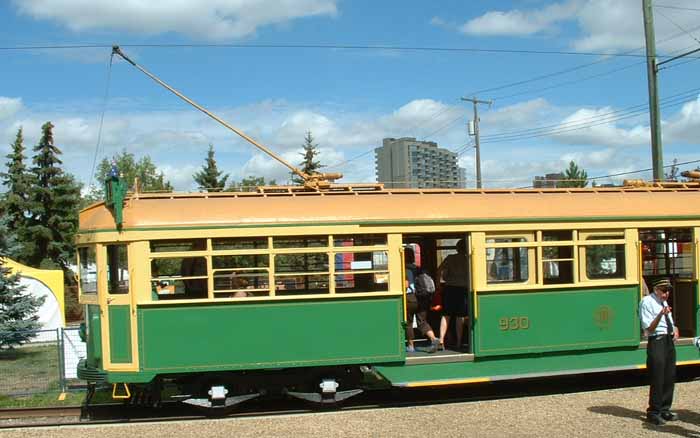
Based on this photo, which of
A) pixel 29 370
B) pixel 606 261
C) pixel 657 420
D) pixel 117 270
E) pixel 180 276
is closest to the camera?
pixel 657 420

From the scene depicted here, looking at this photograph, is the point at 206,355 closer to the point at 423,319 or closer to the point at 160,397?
the point at 160,397

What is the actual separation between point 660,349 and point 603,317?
1.98 metres

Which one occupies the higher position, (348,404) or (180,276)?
(180,276)

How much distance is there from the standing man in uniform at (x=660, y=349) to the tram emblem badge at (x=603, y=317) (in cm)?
185

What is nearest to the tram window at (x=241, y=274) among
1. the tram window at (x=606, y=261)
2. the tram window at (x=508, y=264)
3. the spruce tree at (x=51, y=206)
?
the tram window at (x=508, y=264)

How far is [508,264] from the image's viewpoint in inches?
374

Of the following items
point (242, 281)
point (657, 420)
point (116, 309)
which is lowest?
point (657, 420)

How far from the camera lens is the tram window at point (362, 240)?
9.07m

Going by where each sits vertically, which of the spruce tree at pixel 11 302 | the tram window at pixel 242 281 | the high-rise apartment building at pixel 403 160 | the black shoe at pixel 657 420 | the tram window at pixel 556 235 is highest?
the high-rise apartment building at pixel 403 160

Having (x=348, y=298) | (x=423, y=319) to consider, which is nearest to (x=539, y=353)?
(x=423, y=319)

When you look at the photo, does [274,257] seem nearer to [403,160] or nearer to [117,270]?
[117,270]

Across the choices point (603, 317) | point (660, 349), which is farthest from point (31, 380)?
point (660, 349)

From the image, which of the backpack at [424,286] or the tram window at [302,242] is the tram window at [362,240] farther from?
the backpack at [424,286]

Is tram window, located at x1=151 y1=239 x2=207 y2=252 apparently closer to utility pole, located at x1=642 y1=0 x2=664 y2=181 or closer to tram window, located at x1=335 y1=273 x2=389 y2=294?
tram window, located at x1=335 y1=273 x2=389 y2=294
